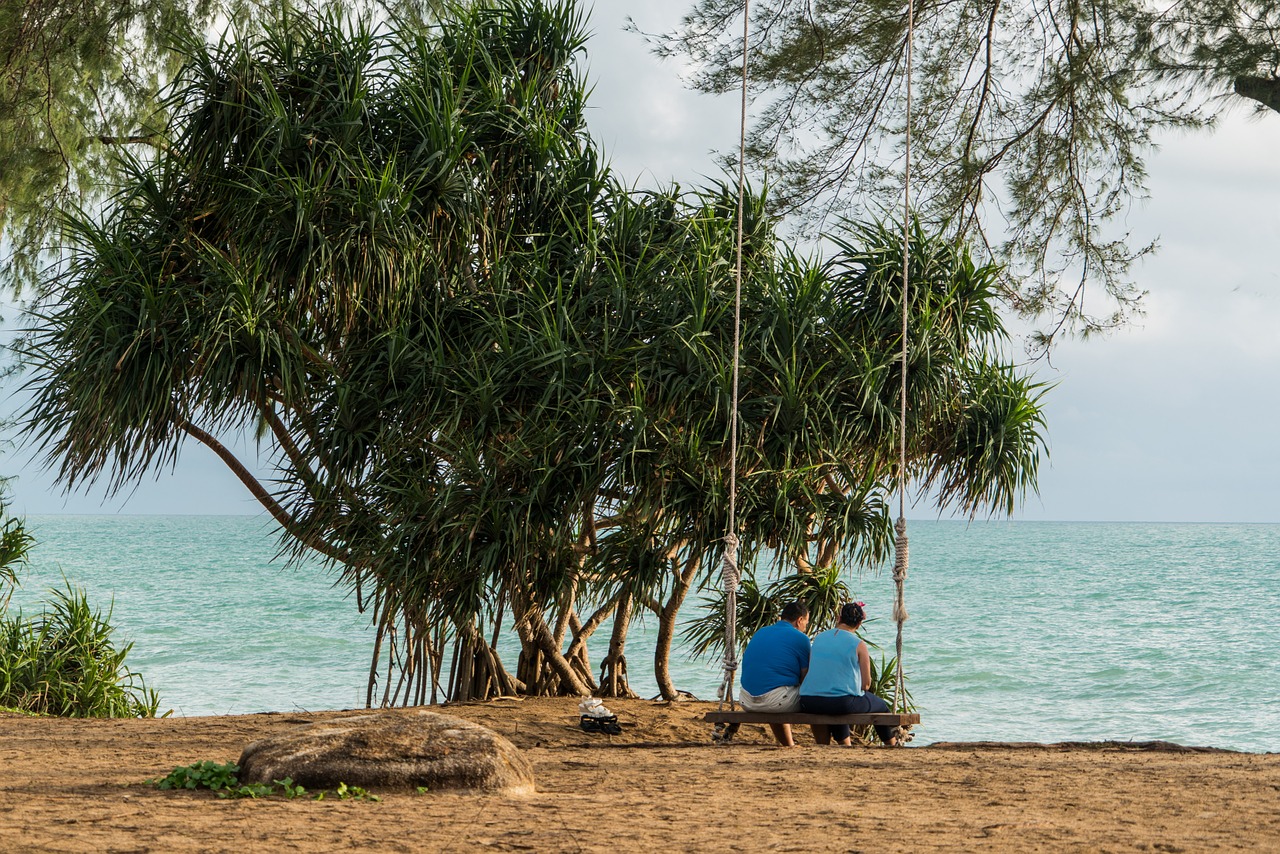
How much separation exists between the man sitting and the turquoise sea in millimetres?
1888

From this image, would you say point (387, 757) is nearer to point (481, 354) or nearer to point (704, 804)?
point (704, 804)

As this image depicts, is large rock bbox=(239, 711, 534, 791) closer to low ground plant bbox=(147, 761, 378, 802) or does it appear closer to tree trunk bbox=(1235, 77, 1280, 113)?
low ground plant bbox=(147, 761, 378, 802)

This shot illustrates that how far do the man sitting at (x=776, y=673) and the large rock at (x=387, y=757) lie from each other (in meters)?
1.96

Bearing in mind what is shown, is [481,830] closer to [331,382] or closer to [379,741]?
[379,741]

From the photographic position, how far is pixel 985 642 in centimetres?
2402

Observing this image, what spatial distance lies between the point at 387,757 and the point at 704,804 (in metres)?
1.13

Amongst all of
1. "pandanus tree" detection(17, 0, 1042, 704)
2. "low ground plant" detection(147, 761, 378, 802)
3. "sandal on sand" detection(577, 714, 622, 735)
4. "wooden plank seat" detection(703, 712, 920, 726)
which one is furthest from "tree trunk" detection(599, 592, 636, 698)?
"low ground plant" detection(147, 761, 378, 802)

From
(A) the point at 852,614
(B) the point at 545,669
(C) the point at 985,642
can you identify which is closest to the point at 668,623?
(B) the point at 545,669

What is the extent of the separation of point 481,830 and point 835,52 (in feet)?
21.3

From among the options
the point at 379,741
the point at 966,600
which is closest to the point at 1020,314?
the point at 379,741

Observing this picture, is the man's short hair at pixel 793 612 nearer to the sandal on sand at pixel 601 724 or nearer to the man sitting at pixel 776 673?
the man sitting at pixel 776 673

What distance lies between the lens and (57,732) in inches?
237

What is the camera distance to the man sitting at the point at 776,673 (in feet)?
19.8

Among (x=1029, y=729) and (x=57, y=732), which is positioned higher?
(x=57, y=732)
